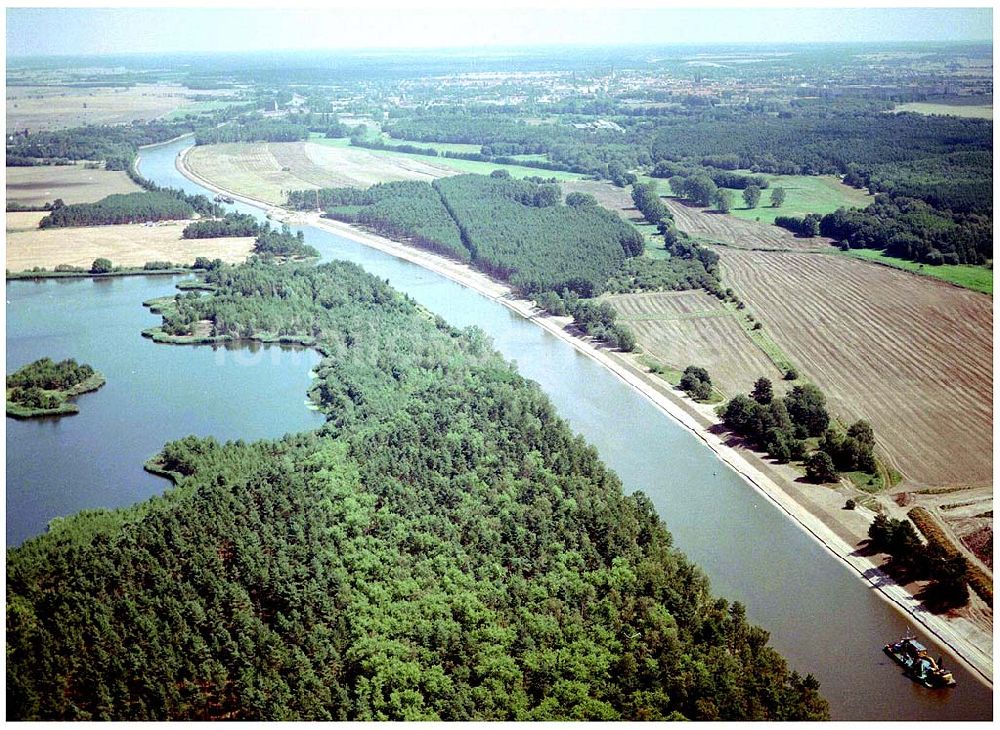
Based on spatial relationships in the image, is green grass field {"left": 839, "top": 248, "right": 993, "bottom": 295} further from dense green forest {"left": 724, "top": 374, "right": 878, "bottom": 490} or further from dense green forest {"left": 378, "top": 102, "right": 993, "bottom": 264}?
dense green forest {"left": 724, "top": 374, "right": 878, "bottom": 490}

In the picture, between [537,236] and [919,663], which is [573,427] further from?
[537,236]

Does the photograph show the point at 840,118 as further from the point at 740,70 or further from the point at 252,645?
the point at 252,645

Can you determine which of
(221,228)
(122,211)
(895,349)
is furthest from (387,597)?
(122,211)

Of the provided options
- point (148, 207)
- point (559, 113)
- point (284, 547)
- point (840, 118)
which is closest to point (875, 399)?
point (284, 547)

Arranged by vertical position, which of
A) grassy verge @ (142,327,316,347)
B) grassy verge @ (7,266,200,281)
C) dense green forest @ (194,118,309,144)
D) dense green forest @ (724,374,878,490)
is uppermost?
dense green forest @ (194,118,309,144)

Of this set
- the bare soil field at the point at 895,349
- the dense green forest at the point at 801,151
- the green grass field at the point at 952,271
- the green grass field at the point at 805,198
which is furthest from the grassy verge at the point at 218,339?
the green grass field at the point at 805,198

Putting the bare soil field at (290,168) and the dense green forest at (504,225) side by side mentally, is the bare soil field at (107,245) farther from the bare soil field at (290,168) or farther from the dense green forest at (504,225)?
the bare soil field at (290,168)

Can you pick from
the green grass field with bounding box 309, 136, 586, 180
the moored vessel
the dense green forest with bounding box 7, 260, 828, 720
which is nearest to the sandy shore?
the moored vessel
